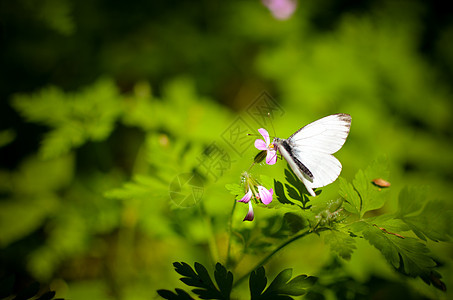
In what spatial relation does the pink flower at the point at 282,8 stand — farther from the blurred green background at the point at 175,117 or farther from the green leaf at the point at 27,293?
the green leaf at the point at 27,293

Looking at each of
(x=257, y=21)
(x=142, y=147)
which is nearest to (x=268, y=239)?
(x=142, y=147)

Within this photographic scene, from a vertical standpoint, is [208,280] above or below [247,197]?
below

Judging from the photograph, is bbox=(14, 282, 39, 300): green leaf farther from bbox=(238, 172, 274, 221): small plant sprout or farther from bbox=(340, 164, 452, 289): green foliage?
bbox=(340, 164, 452, 289): green foliage

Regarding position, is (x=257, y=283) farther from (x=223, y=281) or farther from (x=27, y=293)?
(x=27, y=293)

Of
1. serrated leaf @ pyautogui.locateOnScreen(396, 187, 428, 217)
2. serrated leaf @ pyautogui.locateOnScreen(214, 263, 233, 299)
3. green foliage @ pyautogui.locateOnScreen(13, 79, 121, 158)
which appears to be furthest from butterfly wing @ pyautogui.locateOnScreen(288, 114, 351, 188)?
green foliage @ pyautogui.locateOnScreen(13, 79, 121, 158)

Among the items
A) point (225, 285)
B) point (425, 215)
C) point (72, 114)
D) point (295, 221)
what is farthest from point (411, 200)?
point (72, 114)

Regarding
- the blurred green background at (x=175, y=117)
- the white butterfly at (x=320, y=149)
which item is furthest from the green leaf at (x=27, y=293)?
the white butterfly at (x=320, y=149)
